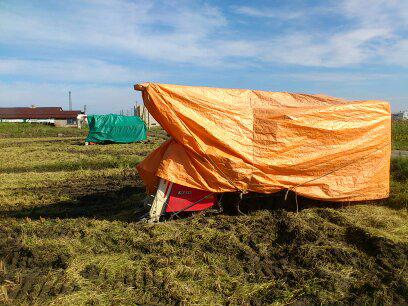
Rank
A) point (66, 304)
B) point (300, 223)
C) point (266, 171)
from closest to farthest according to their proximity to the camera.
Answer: point (66, 304)
point (300, 223)
point (266, 171)

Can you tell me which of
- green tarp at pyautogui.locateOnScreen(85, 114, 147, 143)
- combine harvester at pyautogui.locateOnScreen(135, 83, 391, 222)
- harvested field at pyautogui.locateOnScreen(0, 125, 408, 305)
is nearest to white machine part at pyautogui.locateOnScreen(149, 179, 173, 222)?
combine harvester at pyautogui.locateOnScreen(135, 83, 391, 222)

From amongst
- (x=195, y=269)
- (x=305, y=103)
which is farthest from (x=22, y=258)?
(x=305, y=103)

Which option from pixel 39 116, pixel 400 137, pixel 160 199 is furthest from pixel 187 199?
pixel 39 116

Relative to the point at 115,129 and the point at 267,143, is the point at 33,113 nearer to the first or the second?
the point at 115,129

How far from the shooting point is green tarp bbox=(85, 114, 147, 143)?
26.4 m

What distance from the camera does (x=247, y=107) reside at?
21.5ft

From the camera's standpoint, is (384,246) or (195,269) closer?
(195,269)

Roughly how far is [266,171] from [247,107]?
1174 mm

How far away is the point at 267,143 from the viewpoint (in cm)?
629

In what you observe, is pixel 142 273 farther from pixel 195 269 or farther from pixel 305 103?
pixel 305 103

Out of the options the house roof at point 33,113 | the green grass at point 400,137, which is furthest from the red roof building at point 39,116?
the green grass at point 400,137

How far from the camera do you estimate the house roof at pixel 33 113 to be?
214 ft

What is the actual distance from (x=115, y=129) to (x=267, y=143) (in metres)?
22.0

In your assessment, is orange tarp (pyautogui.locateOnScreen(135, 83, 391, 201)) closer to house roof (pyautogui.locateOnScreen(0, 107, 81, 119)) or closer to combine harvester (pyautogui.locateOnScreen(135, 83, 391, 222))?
combine harvester (pyautogui.locateOnScreen(135, 83, 391, 222))
